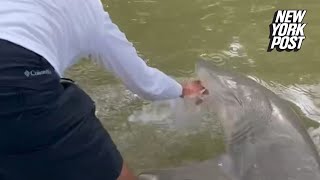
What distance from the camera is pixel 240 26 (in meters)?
4.38

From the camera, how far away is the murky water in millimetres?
3344

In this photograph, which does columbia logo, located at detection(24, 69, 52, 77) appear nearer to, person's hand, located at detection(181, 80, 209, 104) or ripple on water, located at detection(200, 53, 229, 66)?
person's hand, located at detection(181, 80, 209, 104)

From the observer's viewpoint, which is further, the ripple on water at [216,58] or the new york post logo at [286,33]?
the new york post logo at [286,33]

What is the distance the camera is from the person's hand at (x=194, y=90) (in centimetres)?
280

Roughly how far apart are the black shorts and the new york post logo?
214cm

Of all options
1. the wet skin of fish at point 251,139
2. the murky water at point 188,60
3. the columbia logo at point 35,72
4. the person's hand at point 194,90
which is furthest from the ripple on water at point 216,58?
the columbia logo at point 35,72

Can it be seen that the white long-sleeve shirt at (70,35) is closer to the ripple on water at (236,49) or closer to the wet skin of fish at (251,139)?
the wet skin of fish at (251,139)

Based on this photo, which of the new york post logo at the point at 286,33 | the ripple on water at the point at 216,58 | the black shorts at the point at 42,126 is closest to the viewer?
the black shorts at the point at 42,126

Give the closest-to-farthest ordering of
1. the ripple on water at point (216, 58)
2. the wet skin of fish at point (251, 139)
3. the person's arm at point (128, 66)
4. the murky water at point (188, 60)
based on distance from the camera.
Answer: the person's arm at point (128, 66) → the wet skin of fish at point (251, 139) → the murky water at point (188, 60) → the ripple on water at point (216, 58)

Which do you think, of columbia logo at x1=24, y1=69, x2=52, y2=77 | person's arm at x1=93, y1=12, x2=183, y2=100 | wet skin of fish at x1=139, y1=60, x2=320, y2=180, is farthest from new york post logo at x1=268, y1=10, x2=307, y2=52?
columbia logo at x1=24, y1=69, x2=52, y2=77

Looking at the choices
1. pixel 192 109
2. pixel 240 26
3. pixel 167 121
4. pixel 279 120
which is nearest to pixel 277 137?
pixel 279 120

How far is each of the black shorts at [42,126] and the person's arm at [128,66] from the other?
0.19m

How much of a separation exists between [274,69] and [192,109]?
0.97 meters

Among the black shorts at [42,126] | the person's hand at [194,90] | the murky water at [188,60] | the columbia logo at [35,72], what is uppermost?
the columbia logo at [35,72]
